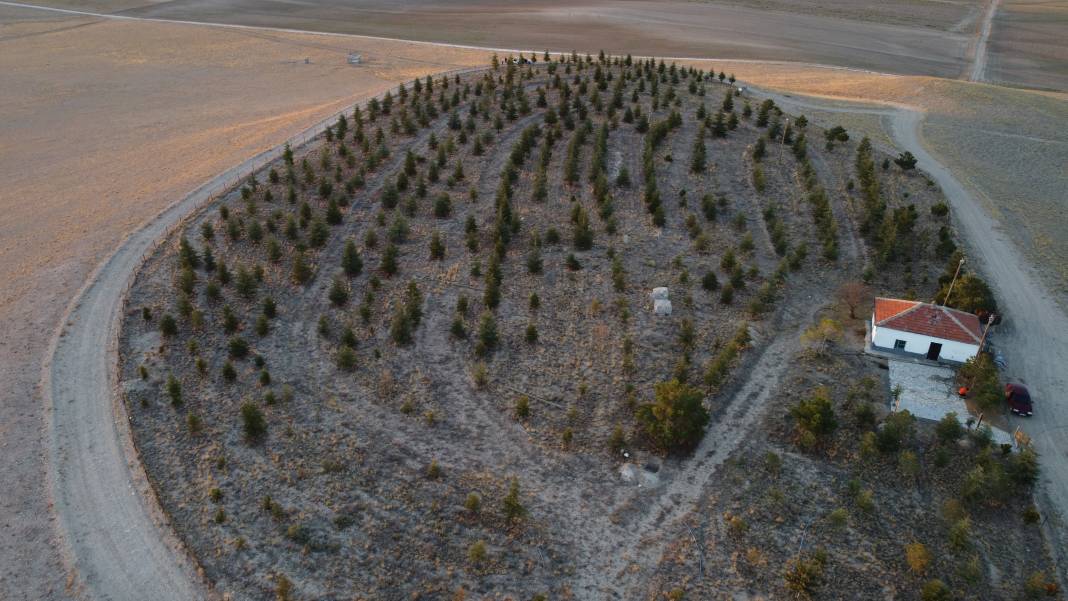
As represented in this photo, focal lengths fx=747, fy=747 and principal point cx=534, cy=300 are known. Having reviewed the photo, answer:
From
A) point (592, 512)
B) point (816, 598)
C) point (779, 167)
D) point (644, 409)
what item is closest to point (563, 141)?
point (779, 167)

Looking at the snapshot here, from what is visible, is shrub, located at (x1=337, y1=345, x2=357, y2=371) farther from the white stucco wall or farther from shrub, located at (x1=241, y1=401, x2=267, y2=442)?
the white stucco wall

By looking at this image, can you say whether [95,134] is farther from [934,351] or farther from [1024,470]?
[1024,470]

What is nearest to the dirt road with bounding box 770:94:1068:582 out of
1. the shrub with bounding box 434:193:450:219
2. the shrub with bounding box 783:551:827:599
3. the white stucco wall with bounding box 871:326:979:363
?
the white stucco wall with bounding box 871:326:979:363

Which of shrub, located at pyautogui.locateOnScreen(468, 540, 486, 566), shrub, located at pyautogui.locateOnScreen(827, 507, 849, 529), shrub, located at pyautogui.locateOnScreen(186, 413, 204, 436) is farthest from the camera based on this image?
shrub, located at pyautogui.locateOnScreen(186, 413, 204, 436)

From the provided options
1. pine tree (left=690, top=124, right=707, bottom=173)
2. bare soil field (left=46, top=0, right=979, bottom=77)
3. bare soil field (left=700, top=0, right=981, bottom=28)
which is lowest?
pine tree (left=690, top=124, right=707, bottom=173)

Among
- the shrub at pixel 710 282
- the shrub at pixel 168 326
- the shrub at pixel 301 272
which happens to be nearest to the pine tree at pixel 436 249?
the shrub at pixel 301 272

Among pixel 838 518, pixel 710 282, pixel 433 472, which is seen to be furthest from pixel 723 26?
pixel 433 472
